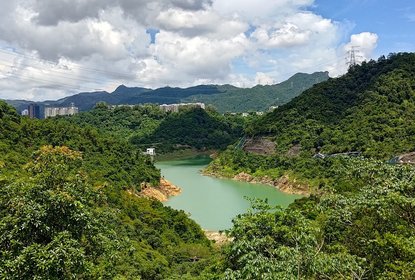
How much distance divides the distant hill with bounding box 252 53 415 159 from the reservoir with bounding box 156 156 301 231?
6.56 meters

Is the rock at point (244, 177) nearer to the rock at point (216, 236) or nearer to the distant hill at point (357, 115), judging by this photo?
the distant hill at point (357, 115)

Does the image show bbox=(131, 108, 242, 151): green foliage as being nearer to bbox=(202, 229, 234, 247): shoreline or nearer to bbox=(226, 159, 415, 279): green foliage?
bbox=(202, 229, 234, 247): shoreline

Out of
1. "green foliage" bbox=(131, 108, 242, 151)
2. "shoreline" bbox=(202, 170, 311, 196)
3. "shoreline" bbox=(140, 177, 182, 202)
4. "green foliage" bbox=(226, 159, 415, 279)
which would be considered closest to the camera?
"green foliage" bbox=(226, 159, 415, 279)

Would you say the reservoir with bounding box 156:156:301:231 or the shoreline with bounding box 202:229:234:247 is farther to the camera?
the reservoir with bounding box 156:156:301:231

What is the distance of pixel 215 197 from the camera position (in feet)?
96.8

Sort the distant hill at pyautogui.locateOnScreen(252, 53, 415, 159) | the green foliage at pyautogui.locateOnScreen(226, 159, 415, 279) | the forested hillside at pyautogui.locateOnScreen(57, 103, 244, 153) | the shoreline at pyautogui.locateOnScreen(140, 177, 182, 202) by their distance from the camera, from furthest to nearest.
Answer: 1. the forested hillside at pyautogui.locateOnScreen(57, 103, 244, 153)
2. the distant hill at pyautogui.locateOnScreen(252, 53, 415, 159)
3. the shoreline at pyautogui.locateOnScreen(140, 177, 182, 202)
4. the green foliage at pyautogui.locateOnScreen(226, 159, 415, 279)

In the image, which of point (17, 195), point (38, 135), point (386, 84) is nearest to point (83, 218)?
point (17, 195)

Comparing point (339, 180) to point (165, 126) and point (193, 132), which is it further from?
point (165, 126)

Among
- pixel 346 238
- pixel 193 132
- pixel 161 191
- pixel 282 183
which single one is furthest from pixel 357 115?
pixel 346 238

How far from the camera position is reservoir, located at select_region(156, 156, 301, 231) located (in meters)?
24.1

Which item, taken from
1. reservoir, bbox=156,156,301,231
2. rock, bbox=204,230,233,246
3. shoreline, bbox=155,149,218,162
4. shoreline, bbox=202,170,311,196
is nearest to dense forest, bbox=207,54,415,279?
shoreline, bbox=202,170,311,196

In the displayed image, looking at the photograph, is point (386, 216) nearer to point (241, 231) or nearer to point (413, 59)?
point (241, 231)

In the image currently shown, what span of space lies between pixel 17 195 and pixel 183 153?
2032 inches

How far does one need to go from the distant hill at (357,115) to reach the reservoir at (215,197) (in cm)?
656
